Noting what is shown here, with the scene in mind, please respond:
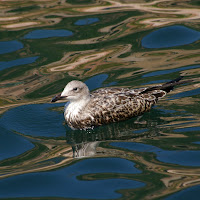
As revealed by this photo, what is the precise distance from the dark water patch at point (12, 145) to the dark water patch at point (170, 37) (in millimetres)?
4881

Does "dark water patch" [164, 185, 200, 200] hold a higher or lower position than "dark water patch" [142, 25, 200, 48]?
lower

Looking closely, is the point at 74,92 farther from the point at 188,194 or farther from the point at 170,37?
the point at 170,37

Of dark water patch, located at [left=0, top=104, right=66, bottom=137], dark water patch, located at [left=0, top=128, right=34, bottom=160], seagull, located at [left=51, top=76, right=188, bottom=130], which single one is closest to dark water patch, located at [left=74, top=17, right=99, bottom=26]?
dark water patch, located at [left=0, top=104, right=66, bottom=137]

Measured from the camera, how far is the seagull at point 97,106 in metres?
8.48

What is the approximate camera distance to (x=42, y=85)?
1048cm

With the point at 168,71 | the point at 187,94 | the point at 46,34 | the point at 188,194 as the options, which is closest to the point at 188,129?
the point at 187,94

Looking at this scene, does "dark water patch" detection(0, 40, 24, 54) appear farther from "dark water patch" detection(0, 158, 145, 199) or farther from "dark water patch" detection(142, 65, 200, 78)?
"dark water patch" detection(0, 158, 145, 199)

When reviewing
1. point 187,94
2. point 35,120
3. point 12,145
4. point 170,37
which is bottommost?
point 12,145

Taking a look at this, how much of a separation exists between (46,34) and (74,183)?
6.77m

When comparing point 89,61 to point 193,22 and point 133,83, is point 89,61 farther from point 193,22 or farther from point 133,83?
point 193,22

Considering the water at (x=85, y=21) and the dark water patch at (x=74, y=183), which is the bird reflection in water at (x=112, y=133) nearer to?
the dark water patch at (x=74, y=183)

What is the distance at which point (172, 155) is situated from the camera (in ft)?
23.7

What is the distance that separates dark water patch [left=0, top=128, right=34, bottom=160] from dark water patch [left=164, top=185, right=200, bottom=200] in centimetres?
293

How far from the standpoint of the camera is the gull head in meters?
8.34
